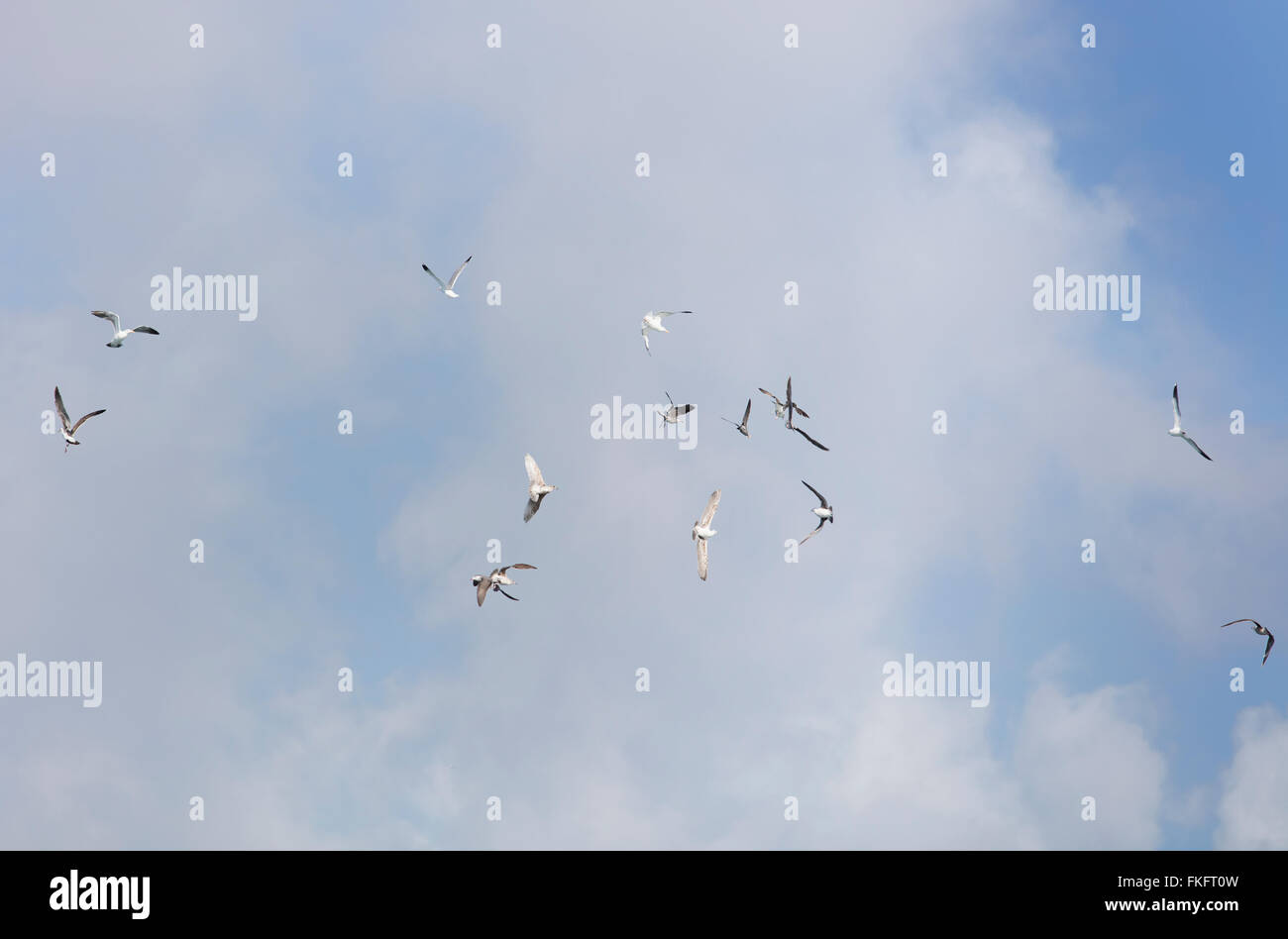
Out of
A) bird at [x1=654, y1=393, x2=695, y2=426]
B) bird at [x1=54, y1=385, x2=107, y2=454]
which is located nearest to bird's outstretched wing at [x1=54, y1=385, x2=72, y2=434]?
bird at [x1=54, y1=385, x2=107, y2=454]

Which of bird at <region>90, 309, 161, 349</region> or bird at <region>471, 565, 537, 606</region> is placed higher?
bird at <region>90, 309, 161, 349</region>

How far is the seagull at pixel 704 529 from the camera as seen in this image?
44.4 m

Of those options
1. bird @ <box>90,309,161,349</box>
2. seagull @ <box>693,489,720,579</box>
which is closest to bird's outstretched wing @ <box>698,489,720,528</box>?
seagull @ <box>693,489,720,579</box>

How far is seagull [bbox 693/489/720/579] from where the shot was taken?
146 ft

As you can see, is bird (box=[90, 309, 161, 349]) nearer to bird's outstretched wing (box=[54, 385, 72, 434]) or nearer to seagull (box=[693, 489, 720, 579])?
bird's outstretched wing (box=[54, 385, 72, 434])

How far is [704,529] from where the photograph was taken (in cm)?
4453

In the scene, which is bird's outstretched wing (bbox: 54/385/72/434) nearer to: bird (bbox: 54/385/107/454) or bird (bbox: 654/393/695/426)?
bird (bbox: 54/385/107/454)

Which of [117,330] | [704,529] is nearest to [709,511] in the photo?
[704,529]
